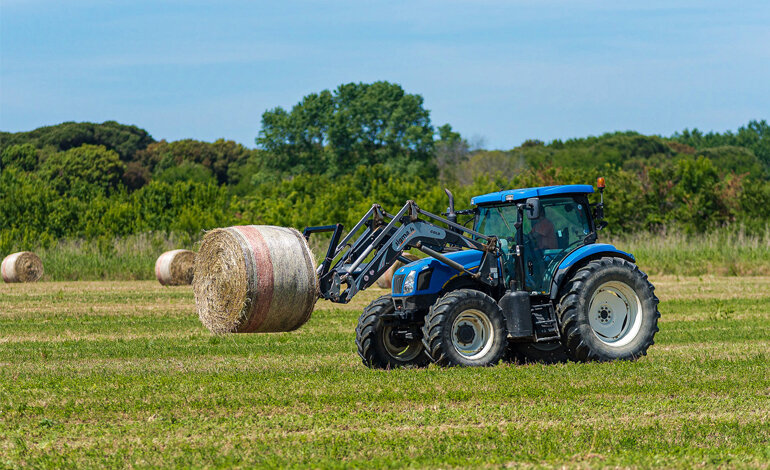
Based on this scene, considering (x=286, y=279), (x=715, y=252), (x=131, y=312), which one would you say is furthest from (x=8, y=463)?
(x=715, y=252)

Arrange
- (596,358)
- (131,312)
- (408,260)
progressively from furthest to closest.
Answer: (131,312), (408,260), (596,358)

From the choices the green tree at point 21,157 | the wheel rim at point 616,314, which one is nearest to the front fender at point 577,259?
the wheel rim at point 616,314

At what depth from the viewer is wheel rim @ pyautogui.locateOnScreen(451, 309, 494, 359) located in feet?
38.6

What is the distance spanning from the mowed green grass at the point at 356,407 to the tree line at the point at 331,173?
50.6ft

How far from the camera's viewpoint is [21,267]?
3284 cm

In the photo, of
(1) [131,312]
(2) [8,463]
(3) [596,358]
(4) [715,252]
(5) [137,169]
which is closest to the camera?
(2) [8,463]

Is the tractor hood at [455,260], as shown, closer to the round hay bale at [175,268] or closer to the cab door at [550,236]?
the cab door at [550,236]

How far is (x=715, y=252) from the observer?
109 feet

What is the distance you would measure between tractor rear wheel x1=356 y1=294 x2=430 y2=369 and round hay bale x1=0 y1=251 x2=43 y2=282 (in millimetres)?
23427

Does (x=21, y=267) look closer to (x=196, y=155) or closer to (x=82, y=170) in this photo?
(x=82, y=170)

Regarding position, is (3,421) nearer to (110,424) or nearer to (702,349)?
(110,424)

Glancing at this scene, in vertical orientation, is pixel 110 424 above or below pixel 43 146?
below

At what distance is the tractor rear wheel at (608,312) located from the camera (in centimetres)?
1213

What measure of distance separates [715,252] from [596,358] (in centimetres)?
2255
